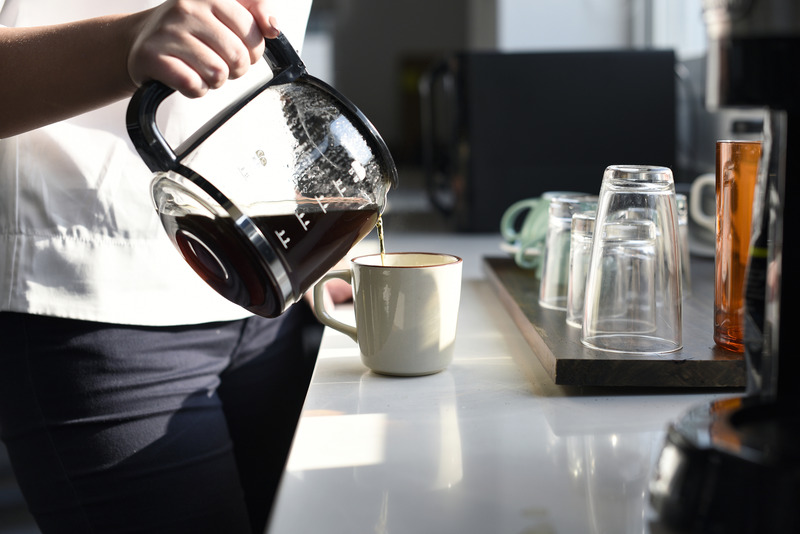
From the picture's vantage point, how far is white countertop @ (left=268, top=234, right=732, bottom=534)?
47cm

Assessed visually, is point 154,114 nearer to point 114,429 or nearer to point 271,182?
point 271,182

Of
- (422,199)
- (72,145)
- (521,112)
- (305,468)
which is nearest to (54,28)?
(72,145)

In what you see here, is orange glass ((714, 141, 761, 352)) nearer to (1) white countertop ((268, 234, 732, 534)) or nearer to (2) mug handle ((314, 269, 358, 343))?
(1) white countertop ((268, 234, 732, 534))

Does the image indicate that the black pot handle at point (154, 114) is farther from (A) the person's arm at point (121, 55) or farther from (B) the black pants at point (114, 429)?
(B) the black pants at point (114, 429)

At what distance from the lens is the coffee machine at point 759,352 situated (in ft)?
1.16

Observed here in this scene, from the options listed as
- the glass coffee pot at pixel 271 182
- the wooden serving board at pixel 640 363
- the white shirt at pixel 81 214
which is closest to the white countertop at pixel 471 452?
the wooden serving board at pixel 640 363

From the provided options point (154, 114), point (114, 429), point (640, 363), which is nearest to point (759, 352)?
point (640, 363)

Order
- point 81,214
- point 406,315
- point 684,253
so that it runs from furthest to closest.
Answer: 1. point 684,253
2. point 81,214
3. point 406,315

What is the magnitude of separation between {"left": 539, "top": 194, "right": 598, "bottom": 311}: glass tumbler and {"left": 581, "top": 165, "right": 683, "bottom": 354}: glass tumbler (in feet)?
0.55

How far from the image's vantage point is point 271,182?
600mm

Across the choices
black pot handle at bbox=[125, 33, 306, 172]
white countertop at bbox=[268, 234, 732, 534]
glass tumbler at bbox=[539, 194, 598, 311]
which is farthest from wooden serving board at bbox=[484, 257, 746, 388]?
black pot handle at bbox=[125, 33, 306, 172]

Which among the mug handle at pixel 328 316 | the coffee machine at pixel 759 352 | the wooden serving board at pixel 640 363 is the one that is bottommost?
the wooden serving board at pixel 640 363

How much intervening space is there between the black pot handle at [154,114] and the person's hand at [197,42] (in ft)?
0.05

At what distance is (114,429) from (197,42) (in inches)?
16.2
